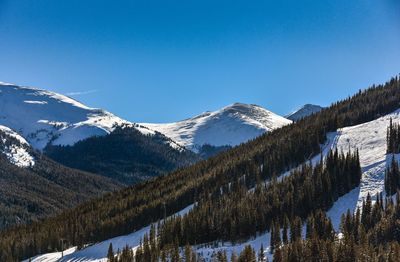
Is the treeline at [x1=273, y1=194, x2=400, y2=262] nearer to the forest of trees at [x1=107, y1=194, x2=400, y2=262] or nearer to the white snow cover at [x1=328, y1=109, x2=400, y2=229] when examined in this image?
the forest of trees at [x1=107, y1=194, x2=400, y2=262]

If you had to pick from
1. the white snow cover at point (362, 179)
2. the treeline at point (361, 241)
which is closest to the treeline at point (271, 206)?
the white snow cover at point (362, 179)

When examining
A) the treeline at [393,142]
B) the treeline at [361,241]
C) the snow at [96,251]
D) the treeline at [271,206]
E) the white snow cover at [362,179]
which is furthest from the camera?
the snow at [96,251]

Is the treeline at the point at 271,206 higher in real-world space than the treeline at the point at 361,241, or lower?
higher

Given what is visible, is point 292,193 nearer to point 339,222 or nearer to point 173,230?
point 339,222

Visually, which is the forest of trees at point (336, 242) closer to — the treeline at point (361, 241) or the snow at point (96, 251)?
the treeline at point (361, 241)

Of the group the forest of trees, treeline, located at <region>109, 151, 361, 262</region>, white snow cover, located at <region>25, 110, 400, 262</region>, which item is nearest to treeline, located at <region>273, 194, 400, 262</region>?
the forest of trees

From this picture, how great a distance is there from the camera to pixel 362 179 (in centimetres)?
13025

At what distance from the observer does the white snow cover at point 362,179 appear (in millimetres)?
119000

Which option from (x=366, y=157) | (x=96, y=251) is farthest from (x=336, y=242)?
(x=96, y=251)

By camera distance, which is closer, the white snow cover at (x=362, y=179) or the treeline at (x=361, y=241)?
the treeline at (x=361, y=241)

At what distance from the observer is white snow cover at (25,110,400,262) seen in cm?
11900

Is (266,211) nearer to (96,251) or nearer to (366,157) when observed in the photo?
(366,157)

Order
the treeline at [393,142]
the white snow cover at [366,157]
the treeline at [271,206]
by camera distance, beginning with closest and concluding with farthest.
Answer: the white snow cover at [366,157]
the treeline at [271,206]
the treeline at [393,142]

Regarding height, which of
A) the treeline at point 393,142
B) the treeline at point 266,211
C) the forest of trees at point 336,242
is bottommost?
the forest of trees at point 336,242
